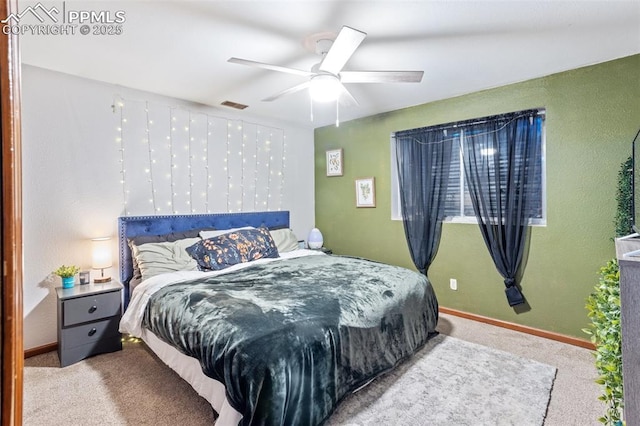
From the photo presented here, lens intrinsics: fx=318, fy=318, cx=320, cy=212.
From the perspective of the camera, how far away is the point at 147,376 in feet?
7.82

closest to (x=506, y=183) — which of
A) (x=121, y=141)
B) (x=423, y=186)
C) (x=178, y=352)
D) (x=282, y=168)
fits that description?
(x=423, y=186)

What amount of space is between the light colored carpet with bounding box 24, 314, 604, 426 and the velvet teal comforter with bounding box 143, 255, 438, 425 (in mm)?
396

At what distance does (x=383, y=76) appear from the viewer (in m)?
2.30

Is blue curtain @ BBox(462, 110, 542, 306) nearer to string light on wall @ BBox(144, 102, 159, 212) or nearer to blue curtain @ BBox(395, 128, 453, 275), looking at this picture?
blue curtain @ BBox(395, 128, 453, 275)

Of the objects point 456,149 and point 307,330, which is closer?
point 307,330

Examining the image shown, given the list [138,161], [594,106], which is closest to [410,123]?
[594,106]

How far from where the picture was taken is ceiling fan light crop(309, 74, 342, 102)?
2.28 meters

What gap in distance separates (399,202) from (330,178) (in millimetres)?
1179

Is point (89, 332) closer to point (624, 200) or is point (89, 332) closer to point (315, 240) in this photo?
point (315, 240)

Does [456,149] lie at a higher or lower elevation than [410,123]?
lower

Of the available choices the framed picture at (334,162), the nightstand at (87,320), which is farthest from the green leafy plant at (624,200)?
the nightstand at (87,320)

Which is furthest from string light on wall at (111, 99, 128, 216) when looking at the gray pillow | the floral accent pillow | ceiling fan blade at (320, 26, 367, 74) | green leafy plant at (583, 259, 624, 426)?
green leafy plant at (583, 259, 624, 426)

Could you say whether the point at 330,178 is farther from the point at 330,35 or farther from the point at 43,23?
the point at 43,23

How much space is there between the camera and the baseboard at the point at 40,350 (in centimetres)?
272
